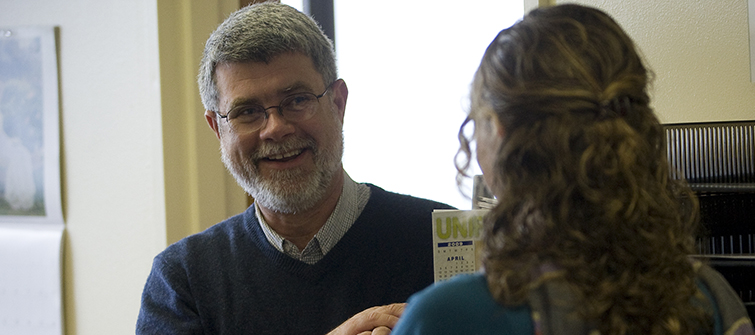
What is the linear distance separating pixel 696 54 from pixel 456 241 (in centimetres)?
68

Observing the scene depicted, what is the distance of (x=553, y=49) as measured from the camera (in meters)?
0.56

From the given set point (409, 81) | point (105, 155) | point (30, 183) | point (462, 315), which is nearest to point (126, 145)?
point (105, 155)

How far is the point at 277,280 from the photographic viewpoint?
1.15m

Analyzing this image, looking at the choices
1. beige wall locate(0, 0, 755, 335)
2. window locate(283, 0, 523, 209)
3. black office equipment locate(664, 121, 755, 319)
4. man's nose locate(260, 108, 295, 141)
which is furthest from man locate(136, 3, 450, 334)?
window locate(283, 0, 523, 209)

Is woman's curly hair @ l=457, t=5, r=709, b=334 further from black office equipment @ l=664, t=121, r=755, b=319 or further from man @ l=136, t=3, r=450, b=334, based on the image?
man @ l=136, t=3, r=450, b=334

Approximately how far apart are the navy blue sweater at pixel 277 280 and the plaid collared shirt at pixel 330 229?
14mm

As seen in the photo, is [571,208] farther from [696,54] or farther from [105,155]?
[105,155]

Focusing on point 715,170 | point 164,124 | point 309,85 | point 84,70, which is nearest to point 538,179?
point 715,170

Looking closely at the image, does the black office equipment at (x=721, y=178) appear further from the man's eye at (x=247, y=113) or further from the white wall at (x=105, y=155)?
the white wall at (x=105, y=155)

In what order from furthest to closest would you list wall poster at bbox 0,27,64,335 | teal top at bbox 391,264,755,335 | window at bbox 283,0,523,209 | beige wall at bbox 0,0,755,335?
window at bbox 283,0,523,209
wall poster at bbox 0,27,64,335
beige wall at bbox 0,0,755,335
teal top at bbox 391,264,755,335

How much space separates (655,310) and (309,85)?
782 millimetres

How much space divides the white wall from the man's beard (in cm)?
38

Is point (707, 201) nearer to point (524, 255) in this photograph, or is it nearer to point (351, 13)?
point (524, 255)

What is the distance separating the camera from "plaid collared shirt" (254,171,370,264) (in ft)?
3.85
